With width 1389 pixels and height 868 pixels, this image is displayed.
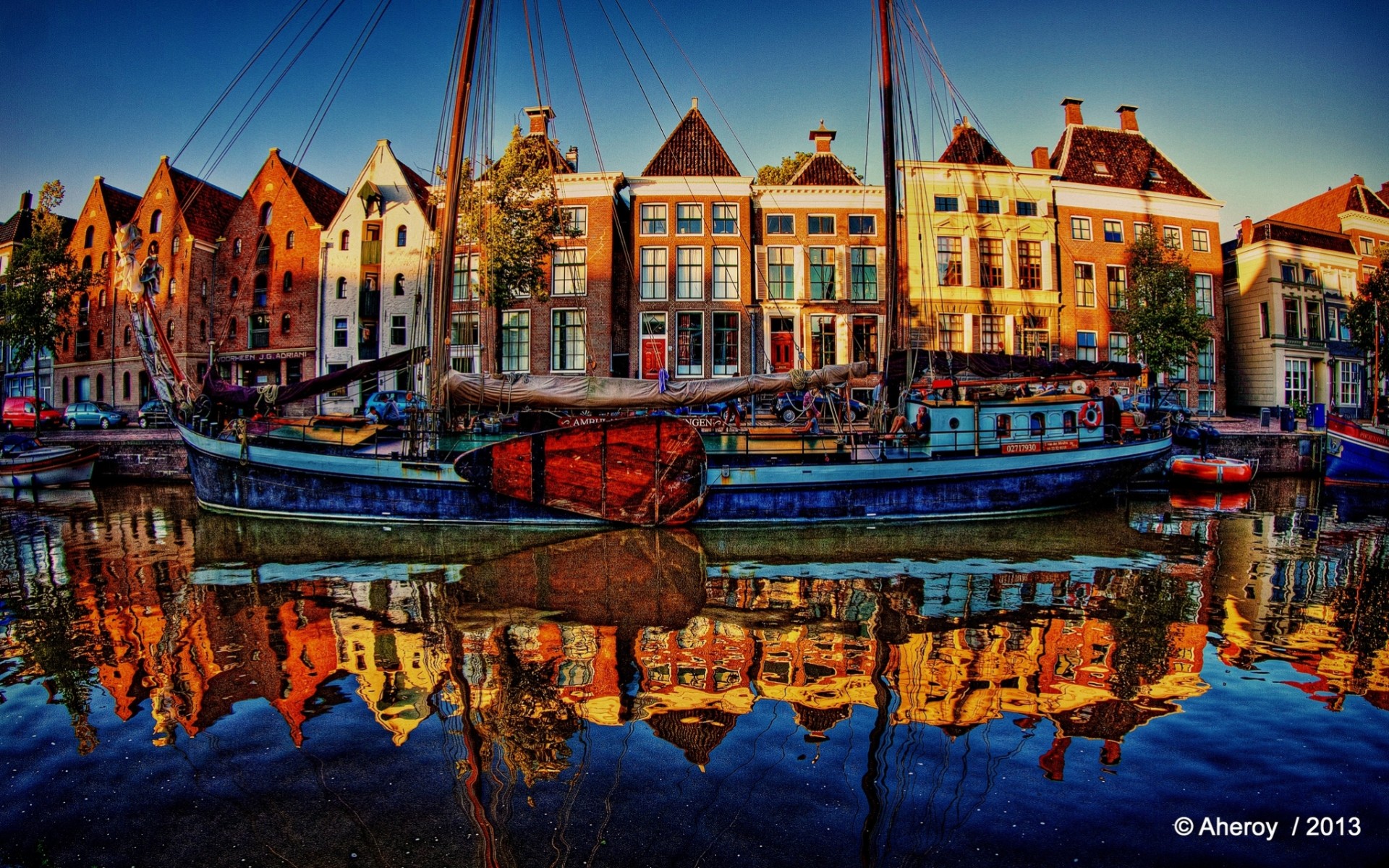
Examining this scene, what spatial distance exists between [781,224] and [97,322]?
144ft

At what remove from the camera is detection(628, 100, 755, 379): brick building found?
1431 inches

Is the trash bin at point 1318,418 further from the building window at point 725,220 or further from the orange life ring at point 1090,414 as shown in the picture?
the building window at point 725,220

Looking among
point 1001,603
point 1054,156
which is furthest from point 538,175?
point 1054,156

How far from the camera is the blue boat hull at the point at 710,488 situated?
58.8 ft

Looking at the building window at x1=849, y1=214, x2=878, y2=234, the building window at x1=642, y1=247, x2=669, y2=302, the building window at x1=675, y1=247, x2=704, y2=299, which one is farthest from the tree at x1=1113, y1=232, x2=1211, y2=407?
the building window at x1=642, y1=247, x2=669, y2=302

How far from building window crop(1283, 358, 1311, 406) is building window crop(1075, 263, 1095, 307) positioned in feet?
39.1

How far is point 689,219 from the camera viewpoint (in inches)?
1438

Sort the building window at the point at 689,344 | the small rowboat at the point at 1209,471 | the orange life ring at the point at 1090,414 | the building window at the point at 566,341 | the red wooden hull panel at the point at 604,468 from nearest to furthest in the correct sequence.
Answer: the red wooden hull panel at the point at 604,468
the orange life ring at the point at 1090,414
the small rowboat at the point at 1209,471
the building window at the point at 566,341
the building window at the point at 689,344

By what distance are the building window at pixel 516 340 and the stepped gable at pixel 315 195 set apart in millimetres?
14454

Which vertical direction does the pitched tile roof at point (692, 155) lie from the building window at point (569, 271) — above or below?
above

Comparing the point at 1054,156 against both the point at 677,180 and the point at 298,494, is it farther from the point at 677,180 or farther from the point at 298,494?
the point at 298,494

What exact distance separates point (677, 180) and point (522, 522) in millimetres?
23597

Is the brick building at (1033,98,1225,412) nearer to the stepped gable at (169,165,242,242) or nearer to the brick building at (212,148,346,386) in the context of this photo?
the brick building at (212,148,346,386)

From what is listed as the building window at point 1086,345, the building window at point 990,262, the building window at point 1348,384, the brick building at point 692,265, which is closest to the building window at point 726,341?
the brick building at point 692,265
